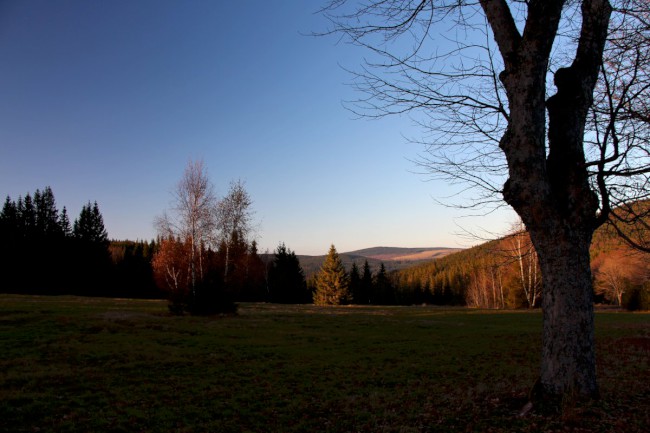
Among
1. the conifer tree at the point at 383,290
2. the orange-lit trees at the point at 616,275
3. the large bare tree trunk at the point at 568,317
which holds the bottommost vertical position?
the conifer tree at the point at 383,290

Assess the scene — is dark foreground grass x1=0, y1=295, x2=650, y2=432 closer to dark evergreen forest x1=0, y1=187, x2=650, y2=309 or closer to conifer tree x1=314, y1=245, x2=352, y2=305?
dark evergreen forest x1=0, y1=187, x2=650, y2=309

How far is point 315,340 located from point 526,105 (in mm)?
14338

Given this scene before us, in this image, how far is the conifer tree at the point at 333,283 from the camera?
55.7 meters

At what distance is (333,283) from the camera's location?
184ft

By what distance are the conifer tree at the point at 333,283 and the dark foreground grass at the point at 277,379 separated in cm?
3582

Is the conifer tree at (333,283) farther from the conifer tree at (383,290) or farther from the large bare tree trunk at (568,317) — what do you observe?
the large bare tree trunk at (568,317)

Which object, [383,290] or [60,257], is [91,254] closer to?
[60,257]

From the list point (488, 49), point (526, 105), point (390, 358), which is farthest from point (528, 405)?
point (390, 358)

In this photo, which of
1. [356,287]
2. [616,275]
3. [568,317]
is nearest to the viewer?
[568,317]

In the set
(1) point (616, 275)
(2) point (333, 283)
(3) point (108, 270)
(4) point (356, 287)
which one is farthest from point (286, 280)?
(1) point (616, 275)

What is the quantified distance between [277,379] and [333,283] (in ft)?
153

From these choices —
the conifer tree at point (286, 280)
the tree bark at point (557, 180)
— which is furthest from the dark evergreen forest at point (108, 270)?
the tree bark at point (557, 180)

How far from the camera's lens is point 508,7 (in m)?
5.36

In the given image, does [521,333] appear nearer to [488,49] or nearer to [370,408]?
[370,408]
